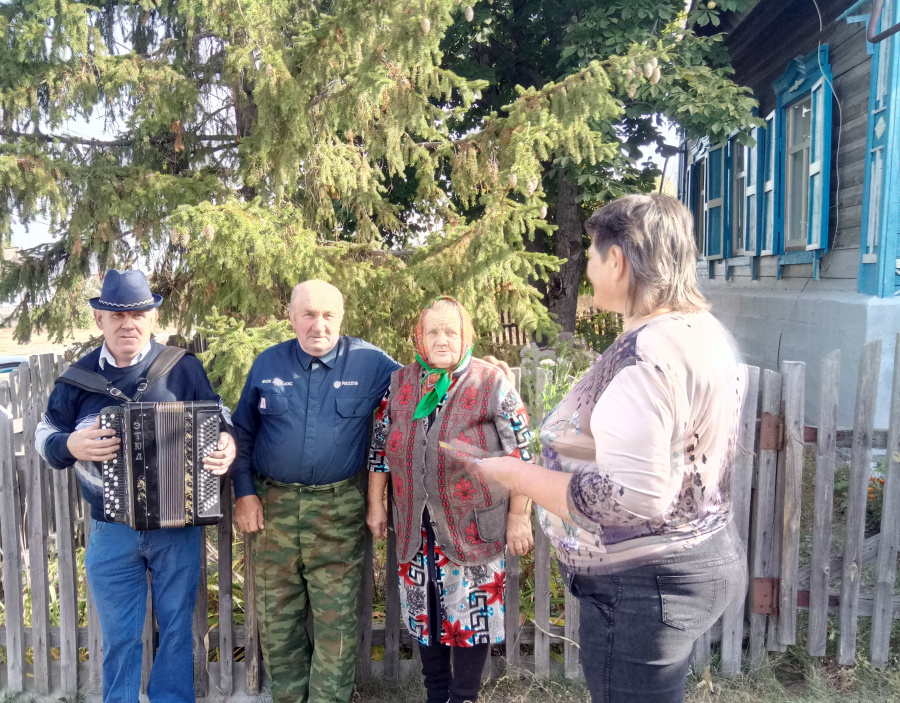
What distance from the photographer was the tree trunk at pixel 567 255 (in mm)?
10062

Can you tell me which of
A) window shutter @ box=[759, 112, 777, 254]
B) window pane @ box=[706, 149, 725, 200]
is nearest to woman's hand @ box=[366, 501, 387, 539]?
window shutter @ box=[759, 112, 777, 254]

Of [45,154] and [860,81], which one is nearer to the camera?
[45,154]

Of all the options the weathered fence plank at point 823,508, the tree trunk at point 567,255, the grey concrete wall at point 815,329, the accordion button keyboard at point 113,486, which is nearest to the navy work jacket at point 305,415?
the accordion button keyboard at point 113,486

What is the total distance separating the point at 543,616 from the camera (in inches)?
127

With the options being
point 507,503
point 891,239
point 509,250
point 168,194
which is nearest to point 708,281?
point 891,239

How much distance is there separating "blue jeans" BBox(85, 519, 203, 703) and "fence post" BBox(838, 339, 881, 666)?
9.08ft

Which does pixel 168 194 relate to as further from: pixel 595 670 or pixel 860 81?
pixel 860 81

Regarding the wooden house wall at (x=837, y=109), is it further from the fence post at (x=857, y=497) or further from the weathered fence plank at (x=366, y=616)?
the weathered fence plank at (x=366, y=616)

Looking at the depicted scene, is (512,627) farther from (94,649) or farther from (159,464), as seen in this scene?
(94,649)

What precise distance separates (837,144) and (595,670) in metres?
7.60

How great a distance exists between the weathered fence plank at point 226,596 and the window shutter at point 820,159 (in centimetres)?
686

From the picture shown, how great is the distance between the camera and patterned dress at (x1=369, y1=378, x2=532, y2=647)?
111 inches

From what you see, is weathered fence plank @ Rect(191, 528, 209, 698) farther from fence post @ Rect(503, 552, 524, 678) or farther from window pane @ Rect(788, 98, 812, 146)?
window pane @ Rect(788, 98, 812, 146)

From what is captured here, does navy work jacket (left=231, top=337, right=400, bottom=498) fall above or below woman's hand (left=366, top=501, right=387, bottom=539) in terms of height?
above
